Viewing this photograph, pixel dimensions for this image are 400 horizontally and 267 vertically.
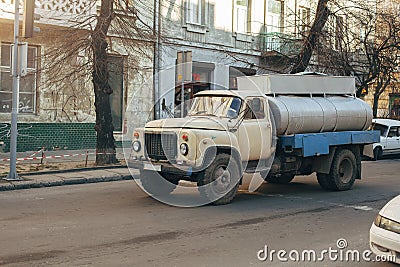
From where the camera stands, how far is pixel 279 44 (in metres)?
26.8

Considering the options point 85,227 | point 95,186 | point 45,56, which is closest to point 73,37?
point 45,56

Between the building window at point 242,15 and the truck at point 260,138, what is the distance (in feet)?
42.2

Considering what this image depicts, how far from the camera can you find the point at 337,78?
44.5 feet

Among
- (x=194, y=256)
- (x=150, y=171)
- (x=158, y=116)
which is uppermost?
(x=158, y=116)

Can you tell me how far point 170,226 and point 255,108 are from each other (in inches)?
147

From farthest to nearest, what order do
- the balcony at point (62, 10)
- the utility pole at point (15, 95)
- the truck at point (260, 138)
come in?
the balcony at point (62, 10), the utility pole at point (15, 95), the truck at point (260, 138)

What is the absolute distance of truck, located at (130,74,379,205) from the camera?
34.6 feet

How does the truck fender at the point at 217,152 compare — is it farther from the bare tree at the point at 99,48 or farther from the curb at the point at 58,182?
the bare tree at the point at 99,48

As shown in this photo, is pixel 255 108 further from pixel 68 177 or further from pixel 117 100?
pixel 117 100

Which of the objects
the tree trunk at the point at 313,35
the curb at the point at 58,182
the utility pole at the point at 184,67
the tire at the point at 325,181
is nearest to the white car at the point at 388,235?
the tire at the point at 325,181

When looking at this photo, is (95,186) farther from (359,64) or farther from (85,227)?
(359,64)

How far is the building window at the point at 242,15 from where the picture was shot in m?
25.9

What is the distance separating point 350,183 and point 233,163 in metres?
3.80

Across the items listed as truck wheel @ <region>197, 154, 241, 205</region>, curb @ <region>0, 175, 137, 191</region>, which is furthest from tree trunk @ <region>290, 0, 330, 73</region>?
truck wheel @ <region>197, 154, 241, 205</region>
